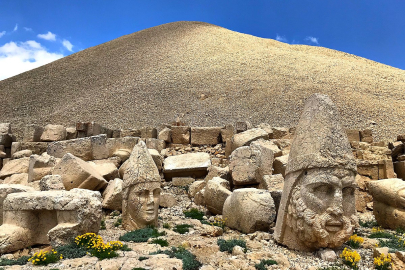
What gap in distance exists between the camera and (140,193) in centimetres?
693

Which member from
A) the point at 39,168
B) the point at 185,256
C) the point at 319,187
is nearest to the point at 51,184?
the point at 39,168

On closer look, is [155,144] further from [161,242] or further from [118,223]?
[161,242]

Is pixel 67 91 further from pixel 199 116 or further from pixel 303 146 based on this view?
pixel 303 146

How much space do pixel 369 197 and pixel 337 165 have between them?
4.28 m

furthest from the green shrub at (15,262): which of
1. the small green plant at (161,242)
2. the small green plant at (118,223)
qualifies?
the small green plant at (118,223)

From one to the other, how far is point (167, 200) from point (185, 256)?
4.06 metres

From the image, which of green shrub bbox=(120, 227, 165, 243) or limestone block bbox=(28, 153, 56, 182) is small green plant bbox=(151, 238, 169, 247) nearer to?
green shrub bbox=(120, 227, 165, 243)

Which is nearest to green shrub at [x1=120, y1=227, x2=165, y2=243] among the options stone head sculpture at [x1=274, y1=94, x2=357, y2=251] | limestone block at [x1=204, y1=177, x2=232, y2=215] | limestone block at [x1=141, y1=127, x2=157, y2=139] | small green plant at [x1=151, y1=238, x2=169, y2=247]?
small green plant at [x1=151, y1=238, x2=169, y2=247]

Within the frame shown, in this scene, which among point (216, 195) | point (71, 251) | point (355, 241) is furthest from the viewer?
point (216, 195)

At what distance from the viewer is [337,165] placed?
5.34 metres

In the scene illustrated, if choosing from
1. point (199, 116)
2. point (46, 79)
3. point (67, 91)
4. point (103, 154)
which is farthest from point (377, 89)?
point (46, 79)

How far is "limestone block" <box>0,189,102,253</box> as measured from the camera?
5.52 m

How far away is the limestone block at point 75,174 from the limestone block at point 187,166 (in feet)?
8.56

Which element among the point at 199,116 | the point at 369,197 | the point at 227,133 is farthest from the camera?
the point at 199,116
